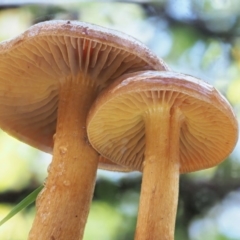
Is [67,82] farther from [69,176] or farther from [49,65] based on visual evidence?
[69,176]

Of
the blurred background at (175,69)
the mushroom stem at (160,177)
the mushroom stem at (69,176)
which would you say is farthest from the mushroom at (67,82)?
the blurred background at (175,69)

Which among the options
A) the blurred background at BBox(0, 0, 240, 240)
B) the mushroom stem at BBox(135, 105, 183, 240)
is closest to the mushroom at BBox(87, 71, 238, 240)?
the mushroom stem at BBox(135, 105, 183, 240)

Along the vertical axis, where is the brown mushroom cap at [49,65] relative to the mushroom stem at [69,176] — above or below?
above

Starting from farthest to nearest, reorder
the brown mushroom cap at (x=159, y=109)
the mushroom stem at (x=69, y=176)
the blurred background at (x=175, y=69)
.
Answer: the blurred background at (x=175, y=69) → the mushroom stem at (x=69, y=176) → the brown mushroom cap at (x=159, y=109)

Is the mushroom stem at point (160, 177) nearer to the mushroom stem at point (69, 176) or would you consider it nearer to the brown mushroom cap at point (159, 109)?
the brown mushroom cap at point (159, 109)

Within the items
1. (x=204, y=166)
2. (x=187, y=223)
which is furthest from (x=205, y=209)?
(x=204, y=166)

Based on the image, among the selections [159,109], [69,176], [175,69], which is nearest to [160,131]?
[159,109]

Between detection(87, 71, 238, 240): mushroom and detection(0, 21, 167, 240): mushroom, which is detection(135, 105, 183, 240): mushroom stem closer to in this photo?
detection(87, 71, 238, 240): mushroom
